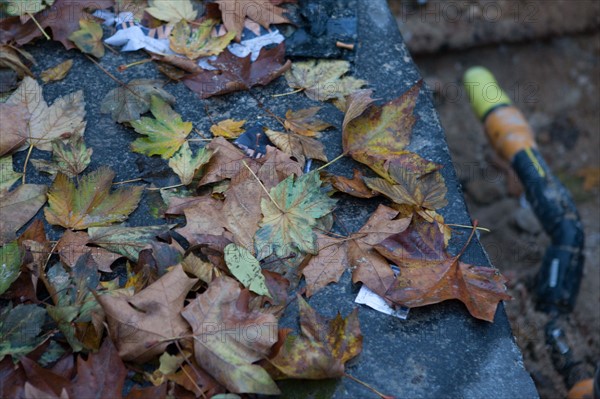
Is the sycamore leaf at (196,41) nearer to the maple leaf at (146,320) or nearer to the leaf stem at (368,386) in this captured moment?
the maple leaf at (146,320)

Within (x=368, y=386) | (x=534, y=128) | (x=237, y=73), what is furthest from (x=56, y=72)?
(x=534, y=128)

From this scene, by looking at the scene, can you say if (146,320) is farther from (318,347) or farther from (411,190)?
(411,190)

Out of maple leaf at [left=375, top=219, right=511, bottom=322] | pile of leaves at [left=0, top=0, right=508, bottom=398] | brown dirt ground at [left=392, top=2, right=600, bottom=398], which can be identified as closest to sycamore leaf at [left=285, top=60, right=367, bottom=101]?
pile of leaves at [left=0, top=0, right=508, bottom=398]

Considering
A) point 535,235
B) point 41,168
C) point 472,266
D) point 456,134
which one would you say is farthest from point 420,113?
point 456,134

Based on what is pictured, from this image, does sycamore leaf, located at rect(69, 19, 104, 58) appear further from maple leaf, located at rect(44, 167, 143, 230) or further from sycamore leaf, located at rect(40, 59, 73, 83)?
maple leaf, located at rect(44, 167, 143, 230)

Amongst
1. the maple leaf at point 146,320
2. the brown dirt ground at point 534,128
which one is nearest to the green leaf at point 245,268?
the maple leaf at point 146,320
